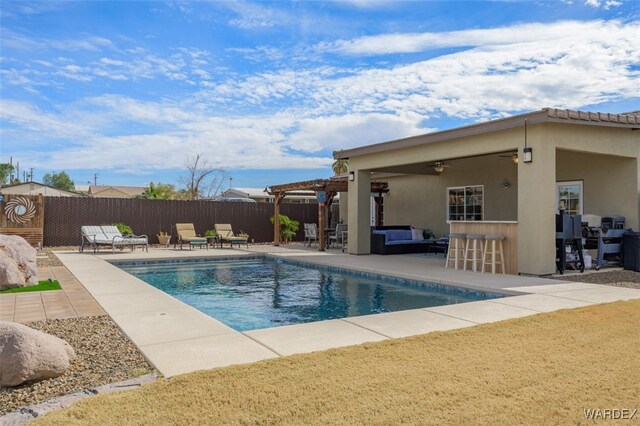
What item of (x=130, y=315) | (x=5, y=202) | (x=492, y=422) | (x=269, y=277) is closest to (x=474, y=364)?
(x=492, y=422)

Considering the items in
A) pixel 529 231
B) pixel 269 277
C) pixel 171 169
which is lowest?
pixel 269 277

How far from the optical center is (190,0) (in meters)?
10.9

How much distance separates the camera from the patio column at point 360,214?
46.5 ft

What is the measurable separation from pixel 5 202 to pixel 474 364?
57.9 feet

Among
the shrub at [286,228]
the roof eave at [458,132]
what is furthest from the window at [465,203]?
the shrub at [286,228]

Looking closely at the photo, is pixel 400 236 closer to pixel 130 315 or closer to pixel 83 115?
pixel 130 315

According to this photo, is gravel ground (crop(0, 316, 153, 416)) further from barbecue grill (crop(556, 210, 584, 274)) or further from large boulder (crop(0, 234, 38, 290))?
barbecue grill (crop(556, 210, 584, 274))

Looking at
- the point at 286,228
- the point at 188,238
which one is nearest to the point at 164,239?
the point at 188,238

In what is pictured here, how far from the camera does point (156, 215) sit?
751 inches

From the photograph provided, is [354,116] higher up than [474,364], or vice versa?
[354,116]

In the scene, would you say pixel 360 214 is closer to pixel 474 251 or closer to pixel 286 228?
pixel 474 251

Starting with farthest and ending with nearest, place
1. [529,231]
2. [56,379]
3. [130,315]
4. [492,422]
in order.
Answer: [529,231] → [130,315] → [56,379] → [492,422]

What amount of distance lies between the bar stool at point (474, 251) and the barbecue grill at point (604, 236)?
8.58 feet

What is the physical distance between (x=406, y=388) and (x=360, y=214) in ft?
36.2
